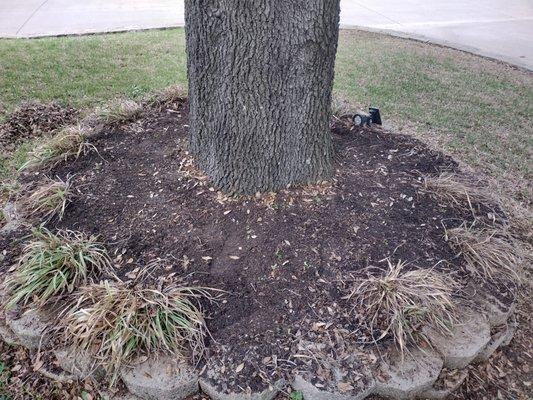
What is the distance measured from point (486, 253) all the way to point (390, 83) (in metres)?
3.40

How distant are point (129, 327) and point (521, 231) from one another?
8.66 ft

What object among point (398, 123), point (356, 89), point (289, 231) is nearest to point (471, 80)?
point (356, 89)

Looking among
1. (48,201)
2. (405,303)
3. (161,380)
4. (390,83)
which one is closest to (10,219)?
(48,201)

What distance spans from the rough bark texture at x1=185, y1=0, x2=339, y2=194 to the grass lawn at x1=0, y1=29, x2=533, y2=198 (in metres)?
1.84

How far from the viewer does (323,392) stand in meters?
1.75

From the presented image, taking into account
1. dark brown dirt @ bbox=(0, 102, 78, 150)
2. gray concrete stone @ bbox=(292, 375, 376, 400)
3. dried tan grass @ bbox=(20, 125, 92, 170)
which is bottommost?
gray concrete stone @ bbox=(292, 375, 376, 400)

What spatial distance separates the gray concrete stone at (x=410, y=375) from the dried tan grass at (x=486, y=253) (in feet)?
2.15

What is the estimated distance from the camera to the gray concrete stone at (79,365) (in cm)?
185

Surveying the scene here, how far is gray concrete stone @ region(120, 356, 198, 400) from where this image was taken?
1766 mm

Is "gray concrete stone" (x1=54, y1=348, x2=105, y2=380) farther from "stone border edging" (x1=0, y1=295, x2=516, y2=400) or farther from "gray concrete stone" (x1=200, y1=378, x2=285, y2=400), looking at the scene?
"gray concrete stone" (x1=200, y1=378, x2=285, y2=400)

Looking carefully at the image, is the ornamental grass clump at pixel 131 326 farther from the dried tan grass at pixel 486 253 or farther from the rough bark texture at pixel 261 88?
the dried tan grass at pixel 486 253

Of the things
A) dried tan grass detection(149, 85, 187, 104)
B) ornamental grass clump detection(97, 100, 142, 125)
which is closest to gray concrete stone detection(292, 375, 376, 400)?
A: ornamental grass clump detection(97, 100, 142, 125)

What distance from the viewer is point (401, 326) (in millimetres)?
1917

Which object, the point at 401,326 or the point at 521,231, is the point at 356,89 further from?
the point at 401,326
